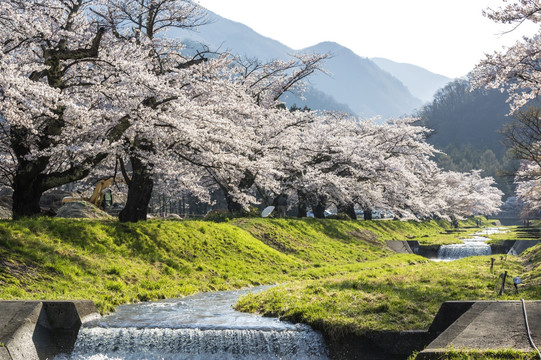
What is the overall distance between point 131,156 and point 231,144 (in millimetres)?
4120

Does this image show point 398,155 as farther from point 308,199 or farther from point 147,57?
point 147,57

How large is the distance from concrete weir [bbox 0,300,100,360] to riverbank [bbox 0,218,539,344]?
1.92m

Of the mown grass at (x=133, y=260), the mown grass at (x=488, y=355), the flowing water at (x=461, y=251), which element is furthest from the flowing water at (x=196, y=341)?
the flowing water at (x=461, y=251)

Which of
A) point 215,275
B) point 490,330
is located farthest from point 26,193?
point 490,330

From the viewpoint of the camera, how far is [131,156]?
19.7 metres

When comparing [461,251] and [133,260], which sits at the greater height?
[461,251]

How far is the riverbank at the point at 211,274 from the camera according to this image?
1159 centimetres

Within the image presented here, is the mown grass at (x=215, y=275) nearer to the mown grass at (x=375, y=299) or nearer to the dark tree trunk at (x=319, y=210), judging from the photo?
the mown grass at (x=375, y=299)

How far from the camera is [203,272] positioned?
62.6 feet

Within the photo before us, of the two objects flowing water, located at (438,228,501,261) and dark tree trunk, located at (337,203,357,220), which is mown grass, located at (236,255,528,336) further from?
dark tree trunk, located at (337,203,357,220)

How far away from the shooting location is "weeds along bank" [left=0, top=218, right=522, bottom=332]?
1198 centimetres

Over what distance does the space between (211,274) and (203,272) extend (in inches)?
12.6

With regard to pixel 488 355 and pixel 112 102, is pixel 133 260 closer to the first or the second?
pixel 112 102

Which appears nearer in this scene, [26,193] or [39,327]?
[39,327]
